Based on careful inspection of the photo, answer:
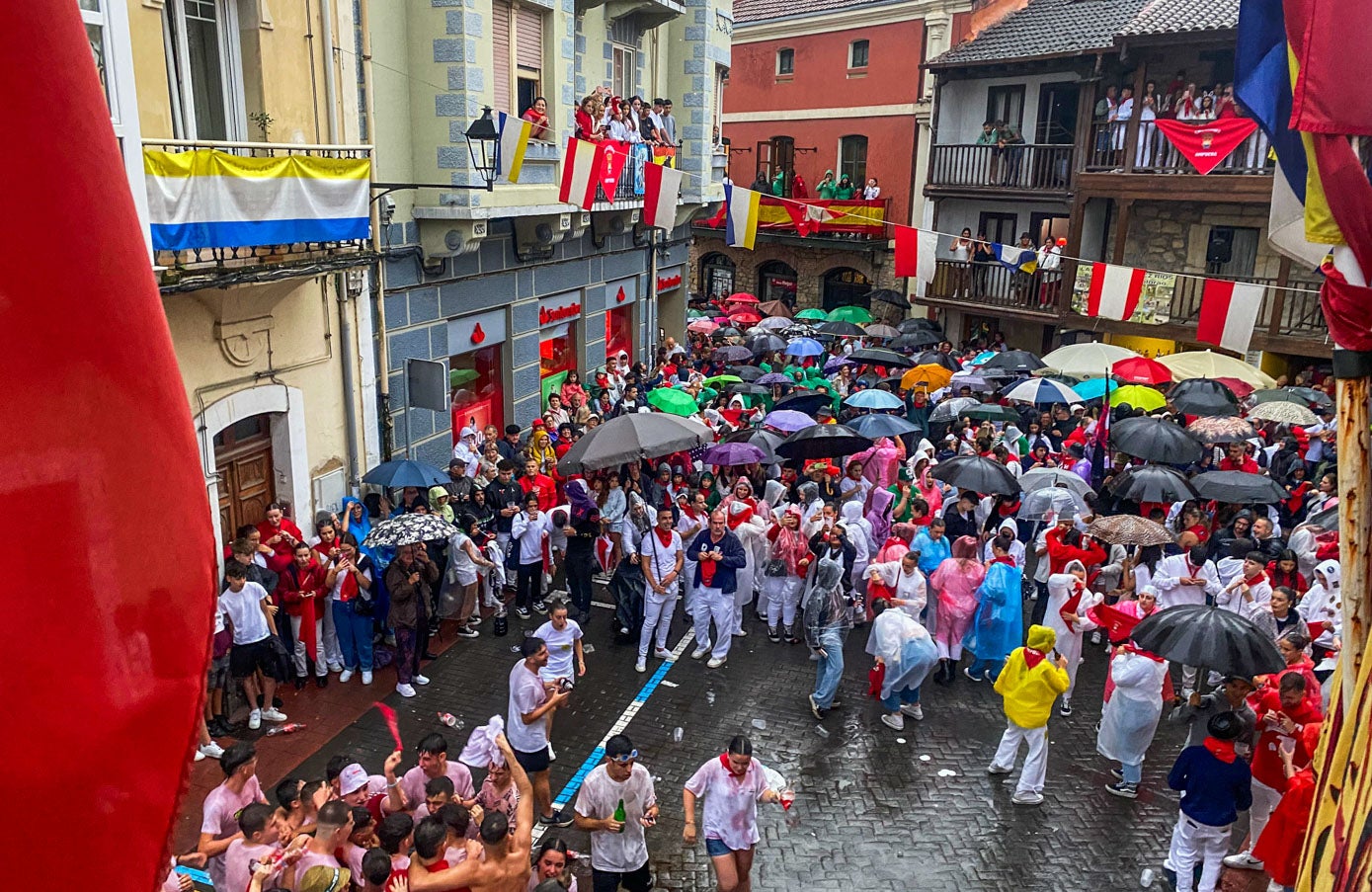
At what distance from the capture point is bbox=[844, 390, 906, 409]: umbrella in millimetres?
15867

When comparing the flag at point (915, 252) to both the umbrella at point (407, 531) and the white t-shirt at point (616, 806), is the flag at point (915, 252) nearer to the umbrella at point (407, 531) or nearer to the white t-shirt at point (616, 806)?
the umbrella at point (407, 531)

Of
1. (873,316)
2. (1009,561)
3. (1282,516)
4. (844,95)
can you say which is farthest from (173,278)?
(844,95)

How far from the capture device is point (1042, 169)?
26.2m

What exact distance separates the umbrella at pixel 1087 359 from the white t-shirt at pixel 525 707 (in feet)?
43.5

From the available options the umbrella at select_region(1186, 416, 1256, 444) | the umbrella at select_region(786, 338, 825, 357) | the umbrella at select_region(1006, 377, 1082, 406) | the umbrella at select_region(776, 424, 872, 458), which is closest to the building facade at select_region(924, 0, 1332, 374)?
the umbrella at select_region(786, 338, 825, 357)

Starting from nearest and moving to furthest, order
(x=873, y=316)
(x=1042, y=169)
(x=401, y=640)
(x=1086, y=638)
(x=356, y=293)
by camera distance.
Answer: (x=401, y=640) → (x=1086, y=638) → (x=356, y=293) → (x=1042, y=169) → (x=873, y=316)

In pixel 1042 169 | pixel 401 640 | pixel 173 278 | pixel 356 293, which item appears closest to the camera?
pixel 173 278

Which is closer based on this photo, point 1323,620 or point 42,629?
point 42,629

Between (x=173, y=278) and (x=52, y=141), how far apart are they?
936cm

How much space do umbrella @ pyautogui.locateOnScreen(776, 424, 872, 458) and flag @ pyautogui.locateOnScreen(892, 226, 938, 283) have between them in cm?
514

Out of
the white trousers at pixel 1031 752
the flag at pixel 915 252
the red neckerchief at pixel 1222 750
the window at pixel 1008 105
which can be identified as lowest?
the white trousers at pixel 1031 752

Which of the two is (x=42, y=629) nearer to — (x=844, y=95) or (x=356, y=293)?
(x=356, y=293)

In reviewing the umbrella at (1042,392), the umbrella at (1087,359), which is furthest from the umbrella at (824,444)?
the umbrella at (1087,359)

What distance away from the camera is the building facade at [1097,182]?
2267 cm
